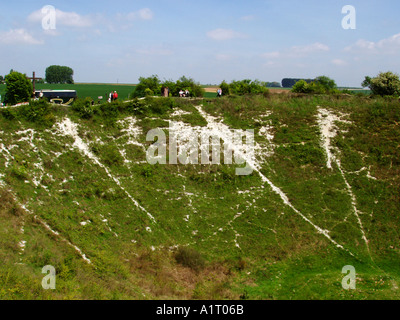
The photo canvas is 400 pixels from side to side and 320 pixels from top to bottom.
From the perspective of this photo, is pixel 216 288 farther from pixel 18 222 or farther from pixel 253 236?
pixel 18 222

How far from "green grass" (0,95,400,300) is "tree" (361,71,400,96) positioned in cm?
1657

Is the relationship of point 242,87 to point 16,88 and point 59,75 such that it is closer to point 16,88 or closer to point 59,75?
point 16,88

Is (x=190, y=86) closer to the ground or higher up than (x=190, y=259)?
higher up

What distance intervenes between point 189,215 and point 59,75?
4869 inches

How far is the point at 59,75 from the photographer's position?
127 m

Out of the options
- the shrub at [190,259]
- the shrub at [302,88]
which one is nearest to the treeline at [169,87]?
the shrub at [302,88]

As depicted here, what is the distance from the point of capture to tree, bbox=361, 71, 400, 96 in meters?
44.8

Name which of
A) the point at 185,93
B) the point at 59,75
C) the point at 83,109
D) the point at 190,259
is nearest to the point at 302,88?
the point at 185,93

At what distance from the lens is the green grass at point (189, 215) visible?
52.7 feet

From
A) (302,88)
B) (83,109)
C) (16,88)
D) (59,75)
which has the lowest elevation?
(83,109)

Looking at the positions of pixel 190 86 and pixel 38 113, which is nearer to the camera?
pixel 38 113

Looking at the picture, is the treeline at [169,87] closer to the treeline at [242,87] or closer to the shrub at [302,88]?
the treeline at [242,87]

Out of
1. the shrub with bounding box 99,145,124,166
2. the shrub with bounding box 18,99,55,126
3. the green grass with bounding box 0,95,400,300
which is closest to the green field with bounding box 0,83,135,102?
the shrub with bounding box 18,99,55,126
